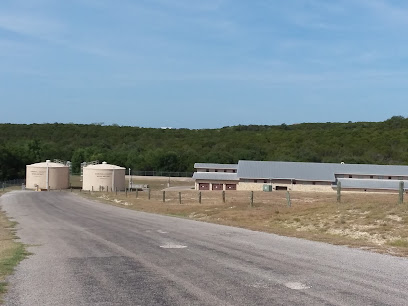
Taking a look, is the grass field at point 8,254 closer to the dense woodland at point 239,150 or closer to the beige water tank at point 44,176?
the beige water tank at point 44,176

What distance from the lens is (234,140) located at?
14900 centimetres

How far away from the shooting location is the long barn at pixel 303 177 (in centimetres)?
7688

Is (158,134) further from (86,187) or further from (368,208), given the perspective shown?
(368,208)

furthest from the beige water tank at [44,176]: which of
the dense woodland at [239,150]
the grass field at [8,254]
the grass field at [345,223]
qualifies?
the grass field at [8,254]

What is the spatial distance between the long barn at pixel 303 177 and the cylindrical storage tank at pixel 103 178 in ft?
43.3

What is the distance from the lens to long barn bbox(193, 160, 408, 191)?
252 ft

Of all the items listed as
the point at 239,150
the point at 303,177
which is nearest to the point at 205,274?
the point at 303,177

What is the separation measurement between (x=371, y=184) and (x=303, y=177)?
10110 mm

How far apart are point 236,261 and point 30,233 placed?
1236 centimetres

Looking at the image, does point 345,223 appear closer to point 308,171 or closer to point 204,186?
point 308,171

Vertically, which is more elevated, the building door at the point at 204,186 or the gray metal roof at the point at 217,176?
the gray metal roof at the point at 217,176

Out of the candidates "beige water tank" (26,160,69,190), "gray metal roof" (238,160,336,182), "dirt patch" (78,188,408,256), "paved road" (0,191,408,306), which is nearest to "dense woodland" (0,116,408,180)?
"beige water tank" (26,160,69,190)

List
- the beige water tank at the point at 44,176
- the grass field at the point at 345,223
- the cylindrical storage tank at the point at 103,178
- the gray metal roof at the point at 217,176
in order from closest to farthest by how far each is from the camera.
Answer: the grass field at the point at 345,223
the gray metal roof at the point at 217,176
the cylindrical storage tank at the point at 103,178
the beige water tank at the point at 44,176

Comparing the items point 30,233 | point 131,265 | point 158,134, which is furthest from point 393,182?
point 158,134
